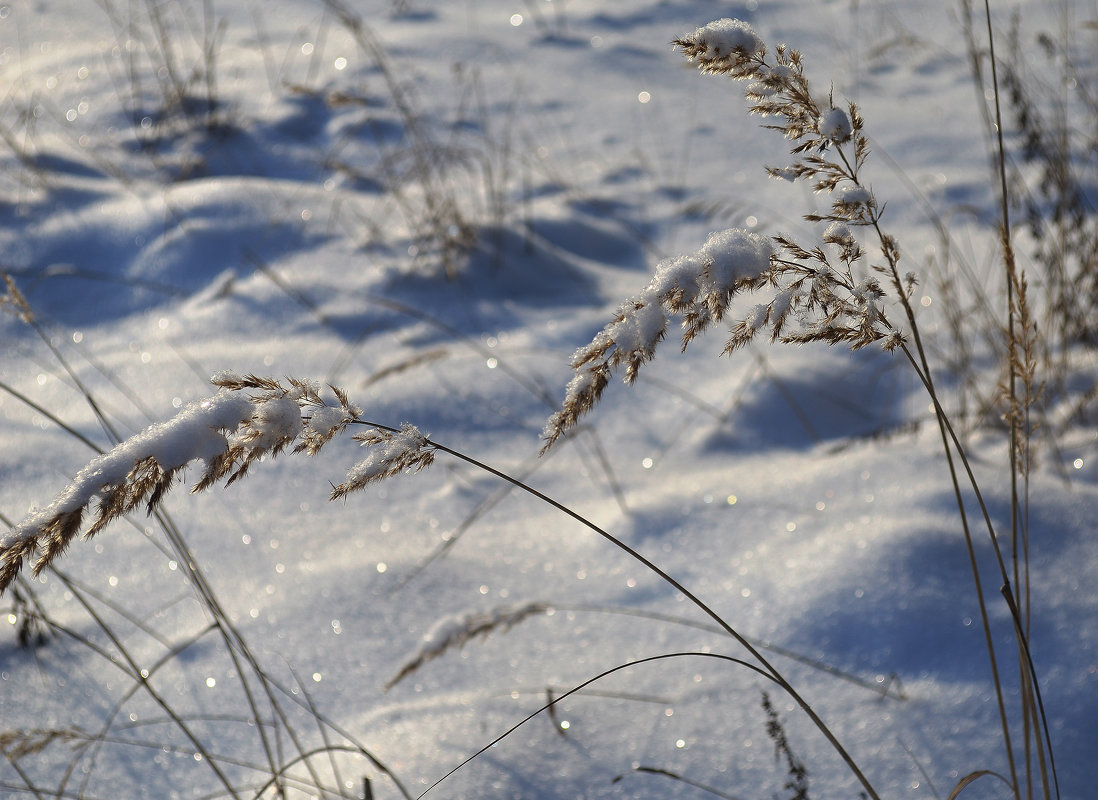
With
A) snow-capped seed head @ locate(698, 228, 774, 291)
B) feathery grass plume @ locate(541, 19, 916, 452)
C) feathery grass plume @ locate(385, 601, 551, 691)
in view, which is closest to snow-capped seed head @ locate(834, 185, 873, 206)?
feathery grass plume @ locate(541, 19, 916, 452)

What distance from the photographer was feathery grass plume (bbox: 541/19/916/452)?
2.20 ft

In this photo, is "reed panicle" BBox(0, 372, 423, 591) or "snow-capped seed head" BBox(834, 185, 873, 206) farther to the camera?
"snow-capped seed head" BBox(834, 185, 873, 206)

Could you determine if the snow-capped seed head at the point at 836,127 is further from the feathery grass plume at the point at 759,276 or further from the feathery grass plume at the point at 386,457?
the feathery grass plume at the point at 386,457

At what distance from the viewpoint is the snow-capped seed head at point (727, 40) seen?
74 centimetres

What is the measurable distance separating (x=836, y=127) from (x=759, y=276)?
0.17 metres

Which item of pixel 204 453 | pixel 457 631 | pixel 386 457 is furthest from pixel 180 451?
pixel 457 631

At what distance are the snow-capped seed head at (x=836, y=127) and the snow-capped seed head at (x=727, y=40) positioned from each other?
0.30 ft

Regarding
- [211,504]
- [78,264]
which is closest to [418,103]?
[78,264]

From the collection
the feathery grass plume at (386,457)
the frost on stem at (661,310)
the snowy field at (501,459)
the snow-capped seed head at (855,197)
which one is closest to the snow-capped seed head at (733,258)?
the frost on stem at (661,310)

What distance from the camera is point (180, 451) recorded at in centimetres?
60

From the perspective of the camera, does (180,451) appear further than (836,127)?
No

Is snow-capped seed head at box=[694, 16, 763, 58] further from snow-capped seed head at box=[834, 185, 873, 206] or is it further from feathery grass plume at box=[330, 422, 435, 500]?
feathery grass plume at box=[330, 422, 435, 500]

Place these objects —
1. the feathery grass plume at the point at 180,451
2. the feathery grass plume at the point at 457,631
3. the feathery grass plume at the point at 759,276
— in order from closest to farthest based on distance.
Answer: the feathery grass plume at the point at 180,451 < the feathery grass plume at the point at 759,276 < the feathery grass plume at the point at 457,631

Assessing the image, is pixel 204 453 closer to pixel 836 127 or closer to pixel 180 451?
pixel 180 451
